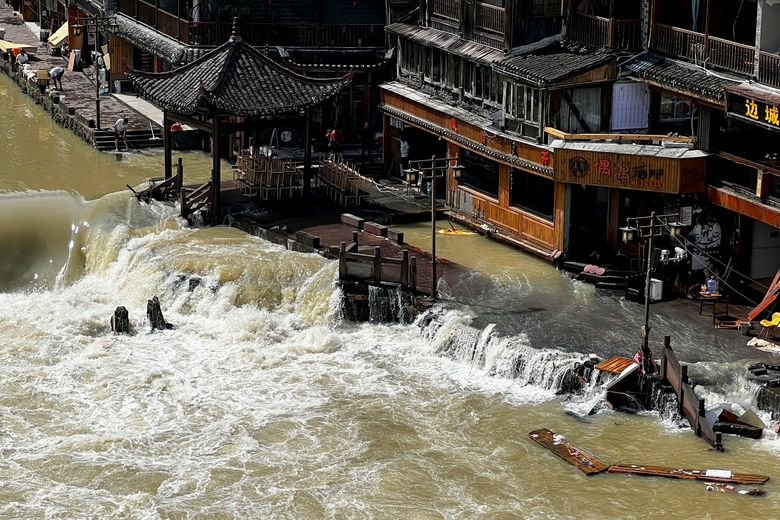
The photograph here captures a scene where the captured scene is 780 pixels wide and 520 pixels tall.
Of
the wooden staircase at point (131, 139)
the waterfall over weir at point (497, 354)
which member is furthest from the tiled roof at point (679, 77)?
the wooden staircase at point (131, 139)

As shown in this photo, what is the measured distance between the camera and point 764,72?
4347cm

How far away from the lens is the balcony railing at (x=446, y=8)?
5594cm

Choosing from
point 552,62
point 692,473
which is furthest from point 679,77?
point 692,473

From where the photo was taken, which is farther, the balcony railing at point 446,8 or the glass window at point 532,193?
the balcony railing at point 446,8

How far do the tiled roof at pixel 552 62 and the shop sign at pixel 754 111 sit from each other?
6.43 metres

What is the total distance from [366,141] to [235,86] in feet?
39.5

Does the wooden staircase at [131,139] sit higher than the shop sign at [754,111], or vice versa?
the shop sign at [754,111]

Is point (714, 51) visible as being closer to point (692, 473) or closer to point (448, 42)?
point (448, 42)

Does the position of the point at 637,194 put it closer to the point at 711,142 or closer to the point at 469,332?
the point at 711,142

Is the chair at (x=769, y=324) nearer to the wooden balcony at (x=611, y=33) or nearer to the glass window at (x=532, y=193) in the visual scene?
the glass window at (x=532, y=193)

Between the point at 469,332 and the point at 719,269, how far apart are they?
30.4 ft

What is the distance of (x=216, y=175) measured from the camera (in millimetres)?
52688

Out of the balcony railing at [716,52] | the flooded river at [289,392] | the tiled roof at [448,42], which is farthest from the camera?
the tiled roof at [448,42]

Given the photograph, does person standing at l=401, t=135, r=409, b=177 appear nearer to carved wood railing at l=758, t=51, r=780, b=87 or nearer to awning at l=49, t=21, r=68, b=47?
carved wood railing at l=758, t=51, r=780, b=87
